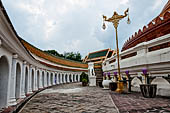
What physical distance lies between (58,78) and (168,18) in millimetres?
21919

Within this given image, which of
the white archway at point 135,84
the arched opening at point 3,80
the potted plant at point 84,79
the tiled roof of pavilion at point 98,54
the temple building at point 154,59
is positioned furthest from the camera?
the tiled roof of pavilion at point 98,54

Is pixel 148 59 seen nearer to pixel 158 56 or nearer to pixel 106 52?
pixel 158 56

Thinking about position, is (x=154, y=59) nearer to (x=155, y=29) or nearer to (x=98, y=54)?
(x=155, y=29)

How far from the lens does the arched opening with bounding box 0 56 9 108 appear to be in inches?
205

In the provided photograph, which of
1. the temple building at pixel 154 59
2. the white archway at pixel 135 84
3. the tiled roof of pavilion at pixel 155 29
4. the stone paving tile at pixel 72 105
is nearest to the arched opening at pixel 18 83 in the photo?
the stone paving tile at pixel 72 105

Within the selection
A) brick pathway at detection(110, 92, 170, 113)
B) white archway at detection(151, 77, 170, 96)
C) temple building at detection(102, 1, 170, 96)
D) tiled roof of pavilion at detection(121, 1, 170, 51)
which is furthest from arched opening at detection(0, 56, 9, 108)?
tiled roof of pavilion at detection(121, 1, 170, 51)

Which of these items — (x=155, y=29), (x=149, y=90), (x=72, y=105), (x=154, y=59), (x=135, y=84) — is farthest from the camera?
(x=155, y=29)

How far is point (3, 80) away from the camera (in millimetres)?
5379

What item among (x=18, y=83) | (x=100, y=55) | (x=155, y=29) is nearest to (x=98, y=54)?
(x=100, y=55)

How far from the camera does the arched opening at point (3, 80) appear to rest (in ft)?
17.0

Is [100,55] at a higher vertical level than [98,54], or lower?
lower

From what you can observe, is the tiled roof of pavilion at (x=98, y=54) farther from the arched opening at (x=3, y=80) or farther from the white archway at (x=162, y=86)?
the arched opening at (x=3, y=80)

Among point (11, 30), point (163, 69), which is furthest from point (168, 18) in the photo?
point (11, 30)

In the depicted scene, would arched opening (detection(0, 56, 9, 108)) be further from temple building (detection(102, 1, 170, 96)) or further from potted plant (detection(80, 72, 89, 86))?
potted plant (detection(80, 72, 89, 86))
